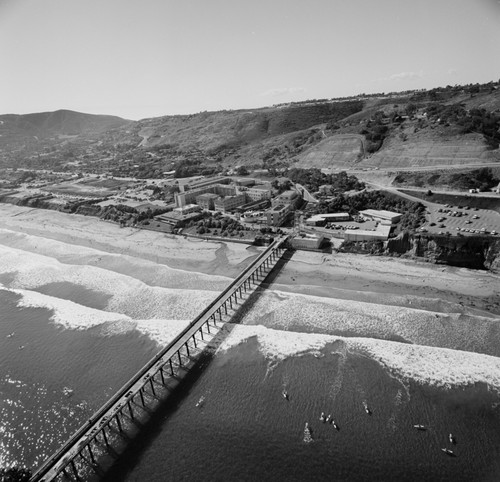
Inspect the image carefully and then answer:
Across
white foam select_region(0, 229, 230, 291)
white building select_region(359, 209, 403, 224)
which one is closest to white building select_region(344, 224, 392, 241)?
white building select_region(359, 209, 403, 224)

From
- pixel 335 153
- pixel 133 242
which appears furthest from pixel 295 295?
pixel 335 153

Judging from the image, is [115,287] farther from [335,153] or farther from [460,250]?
[335,153]

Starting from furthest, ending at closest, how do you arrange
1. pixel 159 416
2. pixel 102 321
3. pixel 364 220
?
1. pixel 364 220
2. pixel 102 321
3. pixel 159 416

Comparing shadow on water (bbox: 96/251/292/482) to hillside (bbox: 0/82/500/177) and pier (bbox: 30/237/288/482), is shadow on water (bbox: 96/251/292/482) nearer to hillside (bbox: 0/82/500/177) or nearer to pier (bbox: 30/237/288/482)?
pier (bbox: 30/237/288/482)

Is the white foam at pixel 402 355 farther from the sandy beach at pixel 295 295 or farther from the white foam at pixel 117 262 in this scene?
the white foam at pixel 117 262

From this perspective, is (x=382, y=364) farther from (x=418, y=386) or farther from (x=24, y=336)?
(x=24, y=336)

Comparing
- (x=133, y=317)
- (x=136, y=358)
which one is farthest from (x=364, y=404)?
(x=133, y=317)

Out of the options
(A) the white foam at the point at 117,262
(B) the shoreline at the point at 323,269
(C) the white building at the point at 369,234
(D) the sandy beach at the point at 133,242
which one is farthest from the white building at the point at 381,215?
(A) the white foam at the point at 117,262
